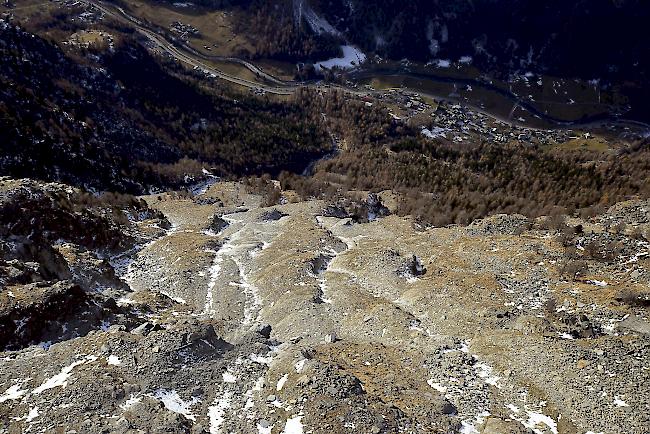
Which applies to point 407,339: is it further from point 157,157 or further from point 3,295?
point 157,157

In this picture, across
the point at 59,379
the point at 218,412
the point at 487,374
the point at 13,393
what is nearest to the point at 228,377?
the point at 218,412

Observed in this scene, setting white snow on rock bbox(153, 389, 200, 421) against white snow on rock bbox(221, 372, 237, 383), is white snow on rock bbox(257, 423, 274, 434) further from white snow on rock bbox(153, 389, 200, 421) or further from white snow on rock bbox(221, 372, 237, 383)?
white snow on rock bbox(221, 372, 237, 383)

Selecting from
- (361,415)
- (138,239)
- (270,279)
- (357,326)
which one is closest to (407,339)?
(357,326)

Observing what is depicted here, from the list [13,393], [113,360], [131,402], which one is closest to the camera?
[131,402]

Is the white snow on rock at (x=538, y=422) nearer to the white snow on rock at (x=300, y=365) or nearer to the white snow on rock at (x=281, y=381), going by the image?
Result: the white snow on rock at (x=300, y=365)

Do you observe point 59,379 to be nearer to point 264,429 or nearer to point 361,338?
point 264,429
